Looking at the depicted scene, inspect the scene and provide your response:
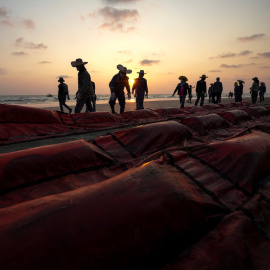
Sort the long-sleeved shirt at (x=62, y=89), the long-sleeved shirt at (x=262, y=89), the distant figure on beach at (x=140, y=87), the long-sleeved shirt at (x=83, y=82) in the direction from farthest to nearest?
the long-sleeved shirt at (x=262, y=89) → the long-sleeved shirt at (x=62, y=89) → the distant figure on beach at (x=140, y=87) → the long-sleeved shirt at (x=83, y=82)

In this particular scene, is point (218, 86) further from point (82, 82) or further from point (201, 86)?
point (82, 82)

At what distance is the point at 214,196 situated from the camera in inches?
53.1

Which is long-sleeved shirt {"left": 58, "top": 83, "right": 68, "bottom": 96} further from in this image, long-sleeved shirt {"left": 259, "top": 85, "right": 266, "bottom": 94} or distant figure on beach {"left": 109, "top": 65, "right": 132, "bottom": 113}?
long-sleeved shirt {"left": 259, "top": 85, "right": 266, "bottom": 94}

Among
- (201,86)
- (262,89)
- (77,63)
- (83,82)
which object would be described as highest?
(262,89)

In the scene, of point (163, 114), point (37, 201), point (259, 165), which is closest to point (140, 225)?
point (37, 201)

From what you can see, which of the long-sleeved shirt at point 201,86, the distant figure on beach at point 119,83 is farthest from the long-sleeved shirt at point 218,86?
the distant figure on beach at point 119,83

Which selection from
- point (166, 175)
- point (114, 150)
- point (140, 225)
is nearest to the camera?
point (140, 225)

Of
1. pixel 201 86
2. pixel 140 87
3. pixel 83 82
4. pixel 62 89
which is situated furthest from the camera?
pixel 201 86

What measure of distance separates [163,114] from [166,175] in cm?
460

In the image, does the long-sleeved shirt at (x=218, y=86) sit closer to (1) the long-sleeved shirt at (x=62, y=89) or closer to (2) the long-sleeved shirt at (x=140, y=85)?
(2) the long-sleeved shirt at (x=140, y=85)

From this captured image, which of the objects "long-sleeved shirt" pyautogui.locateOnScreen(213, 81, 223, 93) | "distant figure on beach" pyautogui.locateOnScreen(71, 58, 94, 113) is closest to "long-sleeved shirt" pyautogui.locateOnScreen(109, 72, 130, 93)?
"distant figure on beach" pyautogui.locateOnScreen(71, 58, 94, 113)

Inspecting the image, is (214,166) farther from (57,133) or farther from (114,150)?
(57,133)

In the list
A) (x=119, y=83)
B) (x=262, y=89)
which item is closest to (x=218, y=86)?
(x=119, y=83)

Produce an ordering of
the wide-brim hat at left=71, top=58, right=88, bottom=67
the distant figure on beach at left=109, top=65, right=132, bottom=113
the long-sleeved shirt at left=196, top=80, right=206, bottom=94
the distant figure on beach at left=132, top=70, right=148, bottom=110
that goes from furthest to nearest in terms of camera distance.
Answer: the long-sleeved shirt at left=196, top=80, right=206, bottom=94 → the distant figure on beach at left=132, top=70, right=148, bottom=110 → the distant figure on beach at left=109, top=65, right=132, bottom=113 → the wide-brim hat at left=71, top=58, right=88, bottom=67
